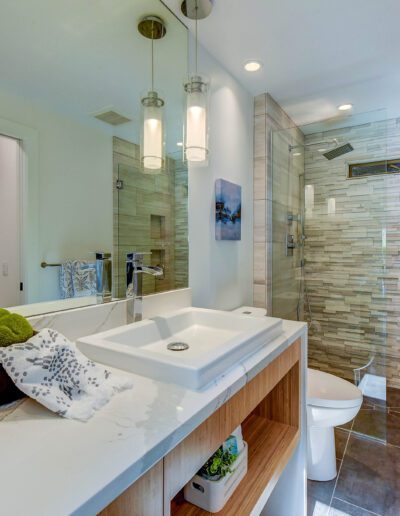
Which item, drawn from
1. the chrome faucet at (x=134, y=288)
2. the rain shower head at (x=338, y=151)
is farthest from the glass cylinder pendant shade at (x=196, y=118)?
the rain shower head at (x=338, y=151)

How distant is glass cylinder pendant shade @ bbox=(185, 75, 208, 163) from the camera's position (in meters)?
1.43

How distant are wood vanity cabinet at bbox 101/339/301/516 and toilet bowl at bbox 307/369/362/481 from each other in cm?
33

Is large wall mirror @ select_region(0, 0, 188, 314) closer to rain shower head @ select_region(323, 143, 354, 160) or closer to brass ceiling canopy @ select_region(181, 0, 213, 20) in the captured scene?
brass ceiling canopy @ select_region(181, 0, 213, 20)

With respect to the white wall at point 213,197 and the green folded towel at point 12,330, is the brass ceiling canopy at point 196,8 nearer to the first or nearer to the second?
the white wall at point 213,197

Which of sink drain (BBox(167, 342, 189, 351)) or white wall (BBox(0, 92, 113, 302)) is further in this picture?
sink drain (BBox(167, 342, 189, 351))

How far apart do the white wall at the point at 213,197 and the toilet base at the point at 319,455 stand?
2.71 feet

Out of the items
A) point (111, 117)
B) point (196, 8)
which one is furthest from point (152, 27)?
point (111, 117)

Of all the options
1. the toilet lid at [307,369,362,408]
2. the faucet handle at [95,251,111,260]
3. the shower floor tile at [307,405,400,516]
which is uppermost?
the faucet handle at [95,251,111,260]

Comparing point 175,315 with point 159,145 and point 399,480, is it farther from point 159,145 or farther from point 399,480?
point 399,480

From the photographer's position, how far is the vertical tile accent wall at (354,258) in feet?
7.87

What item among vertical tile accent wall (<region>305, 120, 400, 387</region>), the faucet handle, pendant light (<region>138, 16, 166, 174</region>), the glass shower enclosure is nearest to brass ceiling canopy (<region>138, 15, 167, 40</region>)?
pendant light (<region>138, 16, 166, 174</region>)

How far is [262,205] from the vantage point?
7.25ft

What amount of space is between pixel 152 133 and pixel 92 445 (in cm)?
124

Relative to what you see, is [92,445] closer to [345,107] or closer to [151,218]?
[151,218]
